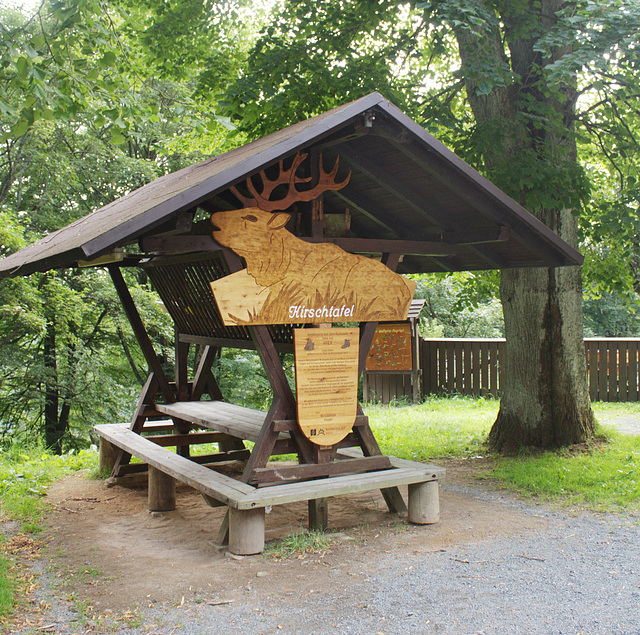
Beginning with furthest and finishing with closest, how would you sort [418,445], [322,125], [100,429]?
[418,445] → [100,429] → [322,125]

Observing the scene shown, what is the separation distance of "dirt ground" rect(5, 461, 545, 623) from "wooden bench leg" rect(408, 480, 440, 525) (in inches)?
3.3

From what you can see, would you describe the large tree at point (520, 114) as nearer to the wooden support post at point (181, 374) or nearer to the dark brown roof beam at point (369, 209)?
the dark brown roof beam at point (369, 209)

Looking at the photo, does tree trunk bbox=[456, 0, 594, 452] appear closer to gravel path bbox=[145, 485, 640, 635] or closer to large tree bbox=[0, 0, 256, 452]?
gravel path bbox=[145, 485, 640, 635]

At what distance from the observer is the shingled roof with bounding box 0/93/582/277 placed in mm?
4543

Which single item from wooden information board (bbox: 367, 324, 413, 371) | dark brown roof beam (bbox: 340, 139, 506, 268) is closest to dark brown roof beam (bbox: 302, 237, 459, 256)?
dark brown roof beam (bbox: 340, 139, 506, 268)

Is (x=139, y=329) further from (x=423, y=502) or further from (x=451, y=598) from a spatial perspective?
(x=451, y=598)

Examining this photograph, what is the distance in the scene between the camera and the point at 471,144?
8.08m

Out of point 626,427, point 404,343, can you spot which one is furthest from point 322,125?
point 404,343

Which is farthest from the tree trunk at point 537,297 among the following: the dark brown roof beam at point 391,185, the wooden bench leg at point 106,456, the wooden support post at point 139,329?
the wooden bench leg at point 106,456

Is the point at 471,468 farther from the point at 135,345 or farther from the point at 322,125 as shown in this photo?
the point at 135,345

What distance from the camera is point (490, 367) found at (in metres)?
15.1

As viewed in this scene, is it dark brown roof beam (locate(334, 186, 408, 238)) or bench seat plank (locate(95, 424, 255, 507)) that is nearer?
bench seat plank (locate(95, 424, 255, 507))

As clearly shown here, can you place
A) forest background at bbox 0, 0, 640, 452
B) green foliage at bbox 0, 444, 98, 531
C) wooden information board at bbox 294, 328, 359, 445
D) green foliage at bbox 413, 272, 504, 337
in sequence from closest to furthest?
wooden information board at bbox 294, 328, 359, 445 < green foliage at bbox 0, 444, 98, 531 < forest background at bbox 0, 0, 640, 452 < green foliage at bbox 413, 272, 504, 337

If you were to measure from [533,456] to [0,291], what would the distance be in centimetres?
948
